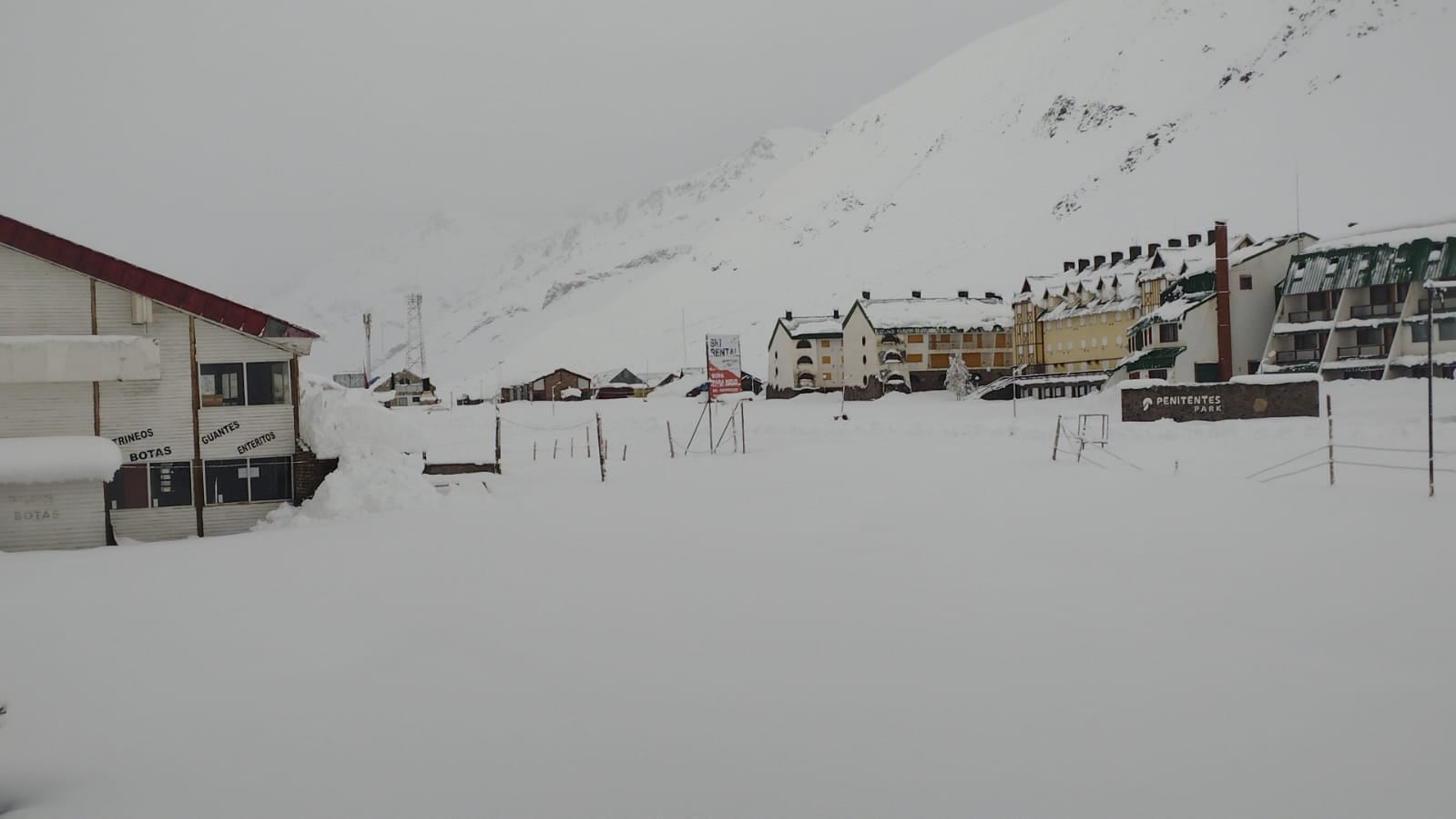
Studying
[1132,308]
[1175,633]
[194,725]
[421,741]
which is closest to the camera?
[421,741]

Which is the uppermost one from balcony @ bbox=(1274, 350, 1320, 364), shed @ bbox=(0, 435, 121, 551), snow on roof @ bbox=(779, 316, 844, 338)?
snow on roof @ bbox=(779, 316, 844, 338)

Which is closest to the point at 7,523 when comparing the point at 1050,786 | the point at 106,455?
the point at 106,455

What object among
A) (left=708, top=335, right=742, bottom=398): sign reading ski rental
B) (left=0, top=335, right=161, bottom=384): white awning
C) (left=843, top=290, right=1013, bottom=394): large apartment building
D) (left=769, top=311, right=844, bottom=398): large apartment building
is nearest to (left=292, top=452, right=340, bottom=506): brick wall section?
(left=0, top=335, right=161, bottom=384): white awning

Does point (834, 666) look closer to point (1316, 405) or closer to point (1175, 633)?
point (1175, 633)

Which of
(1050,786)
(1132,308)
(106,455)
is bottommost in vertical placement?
(1050,786)

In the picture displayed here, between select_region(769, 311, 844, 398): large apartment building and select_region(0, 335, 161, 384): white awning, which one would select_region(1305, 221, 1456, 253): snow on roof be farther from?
select_region(0, 335, 161, 384): white awning

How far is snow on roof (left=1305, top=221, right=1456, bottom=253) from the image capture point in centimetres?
4919

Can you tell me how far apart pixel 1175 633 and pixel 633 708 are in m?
6.66

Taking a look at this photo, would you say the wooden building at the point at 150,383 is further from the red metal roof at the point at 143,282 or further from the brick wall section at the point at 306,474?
the brick wall section at the point at 306,474

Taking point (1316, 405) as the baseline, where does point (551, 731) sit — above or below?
below

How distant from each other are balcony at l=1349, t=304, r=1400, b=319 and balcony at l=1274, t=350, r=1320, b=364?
2.76 metres

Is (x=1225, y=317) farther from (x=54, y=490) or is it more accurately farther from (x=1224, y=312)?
(x=54, y=490)

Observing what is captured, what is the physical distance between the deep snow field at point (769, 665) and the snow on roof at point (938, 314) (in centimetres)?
6074

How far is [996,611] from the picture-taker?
1286 cm
